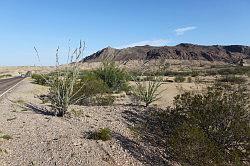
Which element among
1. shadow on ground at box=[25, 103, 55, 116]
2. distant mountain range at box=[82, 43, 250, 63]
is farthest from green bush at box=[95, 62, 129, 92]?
distant mountain range at box=[82, 43, 250, 63]

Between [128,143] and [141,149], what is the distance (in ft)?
1.61

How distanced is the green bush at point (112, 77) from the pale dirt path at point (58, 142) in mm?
21914

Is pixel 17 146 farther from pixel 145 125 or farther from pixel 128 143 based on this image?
pixel 145 125

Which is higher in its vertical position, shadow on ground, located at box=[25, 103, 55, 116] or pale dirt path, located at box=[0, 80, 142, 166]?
shadow on ground, located at box=[25, 103, 55, 116]

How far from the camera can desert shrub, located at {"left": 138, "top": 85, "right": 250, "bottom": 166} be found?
503 inches

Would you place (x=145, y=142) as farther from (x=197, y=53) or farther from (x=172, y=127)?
(x=197, y=53)

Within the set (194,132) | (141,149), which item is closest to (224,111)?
(194,132)

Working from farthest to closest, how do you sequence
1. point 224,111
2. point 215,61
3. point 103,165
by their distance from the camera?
point 215,61, point 224,111, point 103,165

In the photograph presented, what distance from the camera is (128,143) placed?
537 inches

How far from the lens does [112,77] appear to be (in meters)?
39.0

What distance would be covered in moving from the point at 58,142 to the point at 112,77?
26.3 metres

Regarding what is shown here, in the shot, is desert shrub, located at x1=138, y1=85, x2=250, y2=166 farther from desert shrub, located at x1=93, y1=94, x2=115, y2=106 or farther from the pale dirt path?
desert shrub, located at x1=93, y1=94, x2=115, y2=106

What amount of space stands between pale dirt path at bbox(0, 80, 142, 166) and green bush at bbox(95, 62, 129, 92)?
21914 mm

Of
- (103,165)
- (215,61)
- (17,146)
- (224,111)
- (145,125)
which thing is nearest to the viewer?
(103,165)
